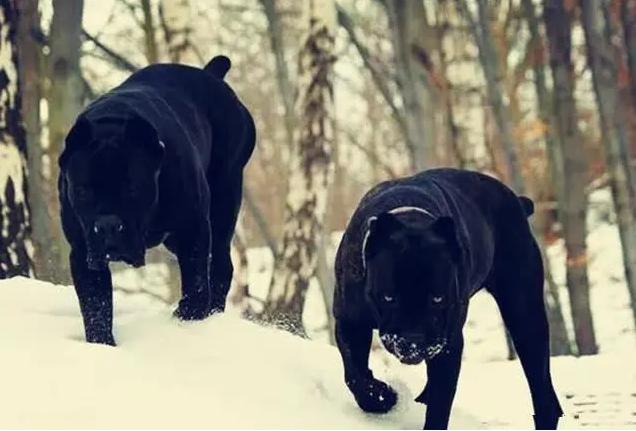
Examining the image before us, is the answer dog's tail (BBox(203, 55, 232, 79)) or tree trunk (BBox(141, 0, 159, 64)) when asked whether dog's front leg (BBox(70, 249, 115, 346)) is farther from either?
tree trunk (BBox(141, 0, 159, 64))

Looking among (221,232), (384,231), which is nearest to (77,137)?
(384,231)

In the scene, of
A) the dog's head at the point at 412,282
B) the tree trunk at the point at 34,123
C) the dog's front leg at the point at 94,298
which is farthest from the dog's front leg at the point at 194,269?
the tree trunk at the point at 34,123

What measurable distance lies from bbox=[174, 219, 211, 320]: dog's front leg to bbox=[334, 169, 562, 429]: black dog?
78cm

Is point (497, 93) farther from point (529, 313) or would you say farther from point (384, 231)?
point (384, 231)

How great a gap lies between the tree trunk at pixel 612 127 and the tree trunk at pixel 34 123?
6.82 meters

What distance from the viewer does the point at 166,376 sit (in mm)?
5590

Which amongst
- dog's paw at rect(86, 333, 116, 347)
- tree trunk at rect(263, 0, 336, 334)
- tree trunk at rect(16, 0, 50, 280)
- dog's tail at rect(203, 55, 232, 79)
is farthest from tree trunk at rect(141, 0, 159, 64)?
dog's paw at rect(86, 333, 116, 347)

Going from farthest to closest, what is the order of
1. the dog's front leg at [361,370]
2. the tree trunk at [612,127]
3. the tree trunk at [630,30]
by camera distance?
1. the tree trunk at [630,30]
2. the tree trunk at [612,127]
3. the dog's front leg at [361,370]

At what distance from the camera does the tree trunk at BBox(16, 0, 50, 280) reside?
1558cm

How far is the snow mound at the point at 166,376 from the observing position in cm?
497

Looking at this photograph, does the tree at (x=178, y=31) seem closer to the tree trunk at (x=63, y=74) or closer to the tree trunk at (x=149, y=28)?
the tree trunk at (x=63, y=74)

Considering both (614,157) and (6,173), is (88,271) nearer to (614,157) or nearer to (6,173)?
(6,173)

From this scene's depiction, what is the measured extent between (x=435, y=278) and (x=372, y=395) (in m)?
1.13

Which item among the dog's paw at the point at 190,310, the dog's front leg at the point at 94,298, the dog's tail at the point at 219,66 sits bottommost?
the dog's paw at the point at 190,310
